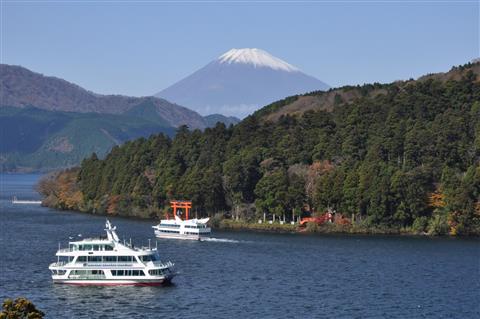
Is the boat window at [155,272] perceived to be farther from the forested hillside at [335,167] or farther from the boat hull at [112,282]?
the forested hillside at [335,167]

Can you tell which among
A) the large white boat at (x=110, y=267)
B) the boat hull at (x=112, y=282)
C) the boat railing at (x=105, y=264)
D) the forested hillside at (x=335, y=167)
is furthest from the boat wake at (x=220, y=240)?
the boat hull at (x=112, y=282)

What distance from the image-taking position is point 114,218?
149375 millimetres

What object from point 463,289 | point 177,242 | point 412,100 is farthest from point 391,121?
point 463,289

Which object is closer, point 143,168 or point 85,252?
point 85,252

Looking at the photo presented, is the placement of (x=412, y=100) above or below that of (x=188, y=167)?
above

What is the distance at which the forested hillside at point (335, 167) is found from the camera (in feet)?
400

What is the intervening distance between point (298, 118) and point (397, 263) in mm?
79049

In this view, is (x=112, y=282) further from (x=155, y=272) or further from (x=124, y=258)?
(x=155, y=272)

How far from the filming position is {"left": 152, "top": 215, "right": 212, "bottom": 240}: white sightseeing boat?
11681 centimetres

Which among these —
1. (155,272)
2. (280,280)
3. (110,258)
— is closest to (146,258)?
(155,272)

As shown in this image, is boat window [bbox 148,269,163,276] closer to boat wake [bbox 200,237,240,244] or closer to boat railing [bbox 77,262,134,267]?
boat railing [bbox 77,262,134,267]

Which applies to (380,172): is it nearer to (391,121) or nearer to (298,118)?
(391,121)

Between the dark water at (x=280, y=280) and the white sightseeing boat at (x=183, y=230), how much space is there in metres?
3.73

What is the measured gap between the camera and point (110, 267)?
80.1 m
